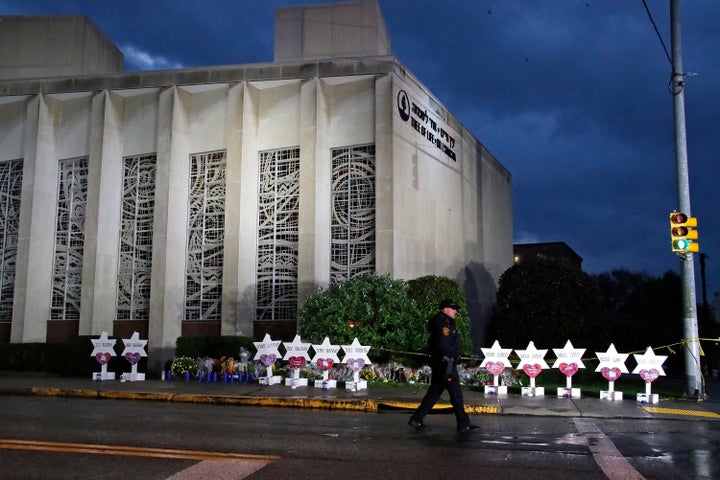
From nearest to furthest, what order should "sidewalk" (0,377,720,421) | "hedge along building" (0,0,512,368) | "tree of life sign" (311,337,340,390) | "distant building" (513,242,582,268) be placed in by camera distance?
1. "sidewalk" (0,377,720,421)
2. "tree of life sign" (311,337,340,390)
3. "hedge along building" (0,0,512,368)
4. "distant building" (513,242,582,268)

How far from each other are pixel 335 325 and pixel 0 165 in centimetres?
1772

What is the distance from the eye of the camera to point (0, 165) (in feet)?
91.1

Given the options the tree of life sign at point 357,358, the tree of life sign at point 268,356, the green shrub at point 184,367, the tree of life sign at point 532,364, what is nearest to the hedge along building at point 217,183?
the green shrub at point 184,367

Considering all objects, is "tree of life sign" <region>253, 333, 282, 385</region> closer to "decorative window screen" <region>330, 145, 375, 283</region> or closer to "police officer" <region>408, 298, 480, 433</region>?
"decorative window screen" <region>330, 145, 375, 283</region>

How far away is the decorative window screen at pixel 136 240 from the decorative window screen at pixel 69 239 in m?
1.71

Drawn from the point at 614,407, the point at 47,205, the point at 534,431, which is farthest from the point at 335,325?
the point at 47,205

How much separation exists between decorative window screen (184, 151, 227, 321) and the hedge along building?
53 mm

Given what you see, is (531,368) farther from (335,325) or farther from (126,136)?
(126,136)

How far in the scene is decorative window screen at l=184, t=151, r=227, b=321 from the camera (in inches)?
949

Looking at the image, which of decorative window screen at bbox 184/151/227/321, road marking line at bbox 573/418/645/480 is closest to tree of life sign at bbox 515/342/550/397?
road marking line at bbox 573/418/645/480

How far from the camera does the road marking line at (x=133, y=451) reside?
23.5 feet

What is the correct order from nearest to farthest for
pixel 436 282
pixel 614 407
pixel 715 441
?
pixel 715 441 < pixel 614 407 < pixel 436 282

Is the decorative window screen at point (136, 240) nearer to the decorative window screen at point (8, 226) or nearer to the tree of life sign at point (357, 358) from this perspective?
the decorative window screen at point (8, 226)

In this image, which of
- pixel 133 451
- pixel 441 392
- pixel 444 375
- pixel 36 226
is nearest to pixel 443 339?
pixel 444 375
